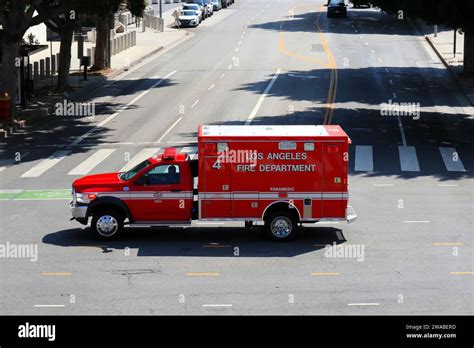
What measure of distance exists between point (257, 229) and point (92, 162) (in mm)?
10872

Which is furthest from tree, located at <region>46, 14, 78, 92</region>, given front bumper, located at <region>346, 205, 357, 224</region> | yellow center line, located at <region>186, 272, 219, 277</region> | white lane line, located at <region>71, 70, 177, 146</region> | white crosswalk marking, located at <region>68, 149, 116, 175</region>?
yellow center line, located at <region>186, 272, 219, 277</region>

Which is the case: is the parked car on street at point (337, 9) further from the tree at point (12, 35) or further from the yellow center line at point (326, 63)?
the tree at point (12, 35)

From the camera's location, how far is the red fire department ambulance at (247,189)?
22578mm

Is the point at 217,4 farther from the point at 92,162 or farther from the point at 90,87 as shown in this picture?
the point at 92,162

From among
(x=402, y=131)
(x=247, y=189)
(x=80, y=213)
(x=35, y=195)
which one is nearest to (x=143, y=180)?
(x=80, y=213)

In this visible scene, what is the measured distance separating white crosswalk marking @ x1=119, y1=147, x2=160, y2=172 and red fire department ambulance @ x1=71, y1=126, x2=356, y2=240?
932 centimetres

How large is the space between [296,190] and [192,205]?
→ 250 centimetres

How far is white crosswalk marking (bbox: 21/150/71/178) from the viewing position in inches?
1241

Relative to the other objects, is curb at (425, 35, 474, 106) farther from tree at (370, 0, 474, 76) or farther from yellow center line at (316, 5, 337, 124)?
tree at (370, 0, 474, 76)

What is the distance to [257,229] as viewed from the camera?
2423 cm

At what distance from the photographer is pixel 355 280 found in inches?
768

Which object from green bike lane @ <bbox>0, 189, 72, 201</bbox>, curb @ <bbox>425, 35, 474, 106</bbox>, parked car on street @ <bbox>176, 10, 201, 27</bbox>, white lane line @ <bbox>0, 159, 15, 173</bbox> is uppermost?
parked car on street @ <bbox>176, 10, 201, 27</bbox>

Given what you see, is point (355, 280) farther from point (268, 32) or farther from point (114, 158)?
point (268, 32)

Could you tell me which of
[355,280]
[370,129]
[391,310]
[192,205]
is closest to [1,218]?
[192,205]
